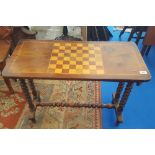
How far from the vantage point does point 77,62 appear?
1.58 meters

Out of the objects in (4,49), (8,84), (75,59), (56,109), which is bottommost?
(56,109)

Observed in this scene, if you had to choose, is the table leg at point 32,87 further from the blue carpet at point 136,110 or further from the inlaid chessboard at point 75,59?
the blue carpet at point 136,110

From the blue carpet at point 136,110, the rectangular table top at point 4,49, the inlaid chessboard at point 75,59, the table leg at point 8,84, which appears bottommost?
the blue carpet at point 136,110

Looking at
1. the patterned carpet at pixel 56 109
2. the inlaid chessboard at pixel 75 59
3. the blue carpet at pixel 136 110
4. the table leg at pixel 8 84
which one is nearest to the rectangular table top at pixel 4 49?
the table leg at pixel 8 84

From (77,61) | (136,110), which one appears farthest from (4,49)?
(136,110)

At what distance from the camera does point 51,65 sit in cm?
153

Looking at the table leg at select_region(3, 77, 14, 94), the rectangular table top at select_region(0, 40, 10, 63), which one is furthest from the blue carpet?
the rectangular table top at select_region(0, 40, 10, 63)

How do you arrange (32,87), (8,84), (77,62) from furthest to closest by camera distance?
(8,84), (32,87), (77,62)

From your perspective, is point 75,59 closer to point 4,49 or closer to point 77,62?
point 77,62

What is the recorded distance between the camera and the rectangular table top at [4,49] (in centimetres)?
204

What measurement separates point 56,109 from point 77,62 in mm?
822

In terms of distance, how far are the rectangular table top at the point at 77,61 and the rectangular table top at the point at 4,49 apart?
399mm

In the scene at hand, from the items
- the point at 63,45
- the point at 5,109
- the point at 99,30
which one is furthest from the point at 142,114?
the point at 99,30

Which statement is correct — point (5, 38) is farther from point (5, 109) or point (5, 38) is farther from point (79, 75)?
point (79, 75)
